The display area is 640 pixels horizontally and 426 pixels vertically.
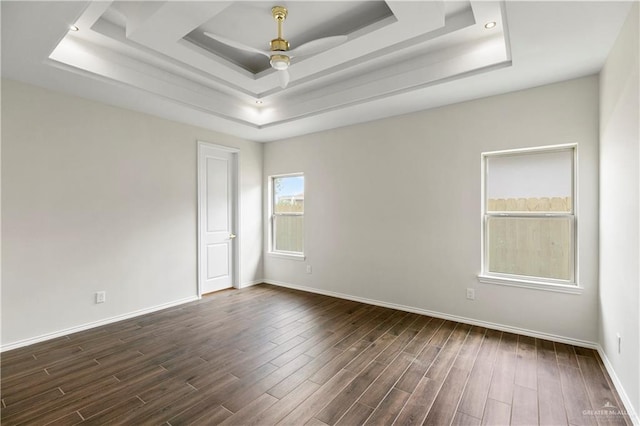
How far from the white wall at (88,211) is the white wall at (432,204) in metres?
1.88

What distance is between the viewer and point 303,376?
7.99 ft

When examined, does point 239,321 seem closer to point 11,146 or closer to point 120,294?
point 120,294

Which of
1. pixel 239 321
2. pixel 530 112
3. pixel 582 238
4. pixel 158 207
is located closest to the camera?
pixel 582 238

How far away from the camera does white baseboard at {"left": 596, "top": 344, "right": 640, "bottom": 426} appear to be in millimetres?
1854

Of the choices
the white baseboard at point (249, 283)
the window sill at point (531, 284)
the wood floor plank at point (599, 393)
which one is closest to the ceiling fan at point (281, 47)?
the window sill at point (531, 284)

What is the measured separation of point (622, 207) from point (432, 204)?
5.91ft

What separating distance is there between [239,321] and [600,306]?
3.77 metres

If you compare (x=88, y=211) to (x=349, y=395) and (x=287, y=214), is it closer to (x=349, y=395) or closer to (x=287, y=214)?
(x=287, y=214)

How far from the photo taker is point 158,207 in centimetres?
411

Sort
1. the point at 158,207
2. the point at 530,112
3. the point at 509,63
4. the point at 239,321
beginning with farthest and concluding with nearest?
the point at 158,207
the point at 239,321
the point at 530,112
the point at 509,63

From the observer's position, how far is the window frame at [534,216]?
2992 mm

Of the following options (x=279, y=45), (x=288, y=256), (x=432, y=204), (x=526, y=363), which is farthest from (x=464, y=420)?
(x=288, y=256)

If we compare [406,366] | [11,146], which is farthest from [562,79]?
[11,146]

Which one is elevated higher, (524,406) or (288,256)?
(288,256)
